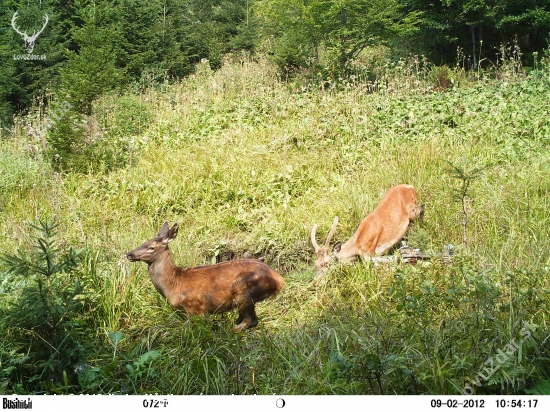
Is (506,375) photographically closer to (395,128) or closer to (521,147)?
(521,147)

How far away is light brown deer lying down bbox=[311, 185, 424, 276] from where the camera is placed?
235 inches

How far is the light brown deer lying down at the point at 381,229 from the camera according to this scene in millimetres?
5965

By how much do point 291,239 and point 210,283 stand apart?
214 centimetres

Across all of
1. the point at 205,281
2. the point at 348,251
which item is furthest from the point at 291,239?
the point at 205,281

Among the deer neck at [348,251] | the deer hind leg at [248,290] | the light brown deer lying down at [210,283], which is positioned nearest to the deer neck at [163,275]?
the light brown deer lying down at [210,283]

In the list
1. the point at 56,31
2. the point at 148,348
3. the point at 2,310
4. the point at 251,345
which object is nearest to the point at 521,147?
the point at 251,345

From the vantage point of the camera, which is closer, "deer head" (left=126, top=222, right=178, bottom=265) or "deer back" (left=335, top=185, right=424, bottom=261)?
"deer head" (left=126, top=222, right=178, bottom=265)

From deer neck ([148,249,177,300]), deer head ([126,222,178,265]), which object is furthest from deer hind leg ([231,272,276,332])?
deer head ([126,222,178,265])

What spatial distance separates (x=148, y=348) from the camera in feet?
14.3

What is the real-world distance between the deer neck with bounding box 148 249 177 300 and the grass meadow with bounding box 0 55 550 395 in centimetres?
22

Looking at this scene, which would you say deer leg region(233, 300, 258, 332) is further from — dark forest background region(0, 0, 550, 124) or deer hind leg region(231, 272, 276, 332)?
dark forest background region(0, 0, 550, 124)
